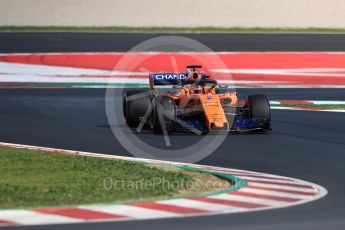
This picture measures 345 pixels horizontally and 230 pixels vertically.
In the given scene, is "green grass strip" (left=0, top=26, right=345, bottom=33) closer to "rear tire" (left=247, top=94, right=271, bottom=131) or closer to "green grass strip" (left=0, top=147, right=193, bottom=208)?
"rear tire" (left=247, top=94, right=271, bottom=131)

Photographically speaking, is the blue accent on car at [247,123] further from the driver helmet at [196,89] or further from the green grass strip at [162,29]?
the green grass strip at [162,29]

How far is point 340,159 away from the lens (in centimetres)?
1434

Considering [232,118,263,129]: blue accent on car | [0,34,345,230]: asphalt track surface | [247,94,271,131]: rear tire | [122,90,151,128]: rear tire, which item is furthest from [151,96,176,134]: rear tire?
[247,94,271,131]: rear tire

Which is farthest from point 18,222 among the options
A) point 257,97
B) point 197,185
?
point 257,97

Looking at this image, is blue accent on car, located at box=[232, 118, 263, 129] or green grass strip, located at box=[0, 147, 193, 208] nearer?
green grass strip, located at box=[0, 147, 193, 208]

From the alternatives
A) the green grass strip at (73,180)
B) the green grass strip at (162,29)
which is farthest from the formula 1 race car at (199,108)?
the green grass strip at (162,29)

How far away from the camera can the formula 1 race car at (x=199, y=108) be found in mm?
17109

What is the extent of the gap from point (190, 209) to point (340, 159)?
→ 4695 mm

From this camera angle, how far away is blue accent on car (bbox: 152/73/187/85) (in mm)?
17938

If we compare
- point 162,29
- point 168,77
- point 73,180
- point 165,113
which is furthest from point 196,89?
point 162,29

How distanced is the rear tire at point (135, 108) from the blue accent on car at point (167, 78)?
483 mm

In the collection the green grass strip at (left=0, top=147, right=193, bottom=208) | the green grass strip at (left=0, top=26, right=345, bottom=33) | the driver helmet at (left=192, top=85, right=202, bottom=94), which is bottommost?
the green grass strip at (left=0, top=147, right=193, bottom=208)

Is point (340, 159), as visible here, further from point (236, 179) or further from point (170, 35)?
point (170, 35)

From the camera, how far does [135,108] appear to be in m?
18.4
